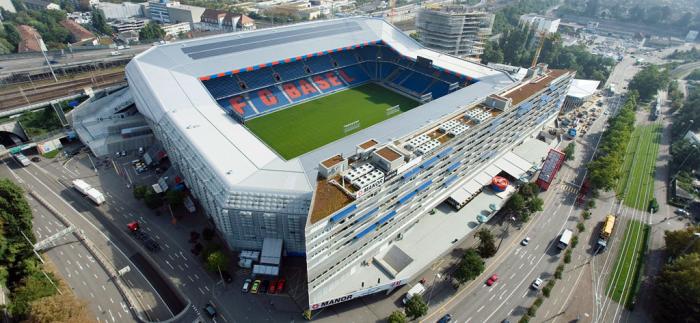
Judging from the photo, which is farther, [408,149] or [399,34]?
[399,34]

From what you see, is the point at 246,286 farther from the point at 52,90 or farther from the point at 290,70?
the point at 52,90

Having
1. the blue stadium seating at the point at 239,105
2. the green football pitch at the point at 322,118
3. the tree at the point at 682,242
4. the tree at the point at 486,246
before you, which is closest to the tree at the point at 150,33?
the blue stadium seating at the point at 239,105

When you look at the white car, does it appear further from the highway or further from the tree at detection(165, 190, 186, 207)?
the tree at detection(165, 190, 186, 207)

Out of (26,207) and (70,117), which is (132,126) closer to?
(70,117)

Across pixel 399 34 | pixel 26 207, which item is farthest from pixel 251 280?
pixel 399 34

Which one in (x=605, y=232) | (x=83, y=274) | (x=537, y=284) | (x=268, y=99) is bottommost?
(x=537, y=284)

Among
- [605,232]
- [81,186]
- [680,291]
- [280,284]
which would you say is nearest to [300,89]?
[81,186]

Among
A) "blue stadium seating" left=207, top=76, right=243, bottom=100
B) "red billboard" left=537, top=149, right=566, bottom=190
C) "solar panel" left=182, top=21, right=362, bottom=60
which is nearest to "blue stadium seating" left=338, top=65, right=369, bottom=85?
"solar panel" left=182, top=21, right=362, bottom=60
